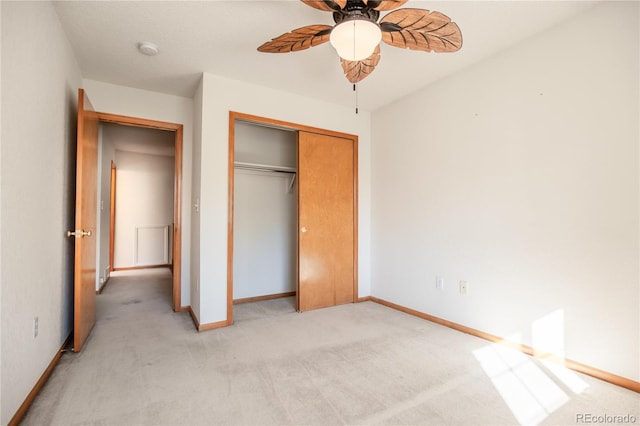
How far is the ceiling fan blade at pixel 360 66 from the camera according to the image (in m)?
1.93

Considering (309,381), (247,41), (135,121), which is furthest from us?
(135,121)

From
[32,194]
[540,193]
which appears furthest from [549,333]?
[32,194]

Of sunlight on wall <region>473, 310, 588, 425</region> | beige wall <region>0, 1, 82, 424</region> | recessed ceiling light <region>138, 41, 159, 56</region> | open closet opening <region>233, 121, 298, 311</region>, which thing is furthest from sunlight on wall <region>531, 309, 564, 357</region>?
recessed ceiling light <region>138, 41, 159, 56</region>

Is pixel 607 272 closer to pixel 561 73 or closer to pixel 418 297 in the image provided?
pixel 561 73

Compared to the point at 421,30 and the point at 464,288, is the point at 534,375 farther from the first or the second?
the point at 421,30

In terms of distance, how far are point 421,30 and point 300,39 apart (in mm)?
673

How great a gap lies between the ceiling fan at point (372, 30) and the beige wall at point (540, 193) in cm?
100

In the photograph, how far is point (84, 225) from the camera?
2338 mm

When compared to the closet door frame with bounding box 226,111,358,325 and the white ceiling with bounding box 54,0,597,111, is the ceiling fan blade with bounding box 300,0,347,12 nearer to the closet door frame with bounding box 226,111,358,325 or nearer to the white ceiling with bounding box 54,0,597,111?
the white ceiling with bounding box 54,0,597,111

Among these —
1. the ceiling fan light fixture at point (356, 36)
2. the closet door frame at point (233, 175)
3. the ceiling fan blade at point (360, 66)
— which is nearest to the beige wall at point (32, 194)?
the closet door frame at point (233, 175)

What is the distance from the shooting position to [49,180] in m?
1.93

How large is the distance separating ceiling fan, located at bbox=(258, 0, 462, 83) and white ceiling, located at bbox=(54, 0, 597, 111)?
38 cm

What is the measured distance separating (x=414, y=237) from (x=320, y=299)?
4.18ft

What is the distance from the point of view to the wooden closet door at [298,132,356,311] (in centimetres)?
341
